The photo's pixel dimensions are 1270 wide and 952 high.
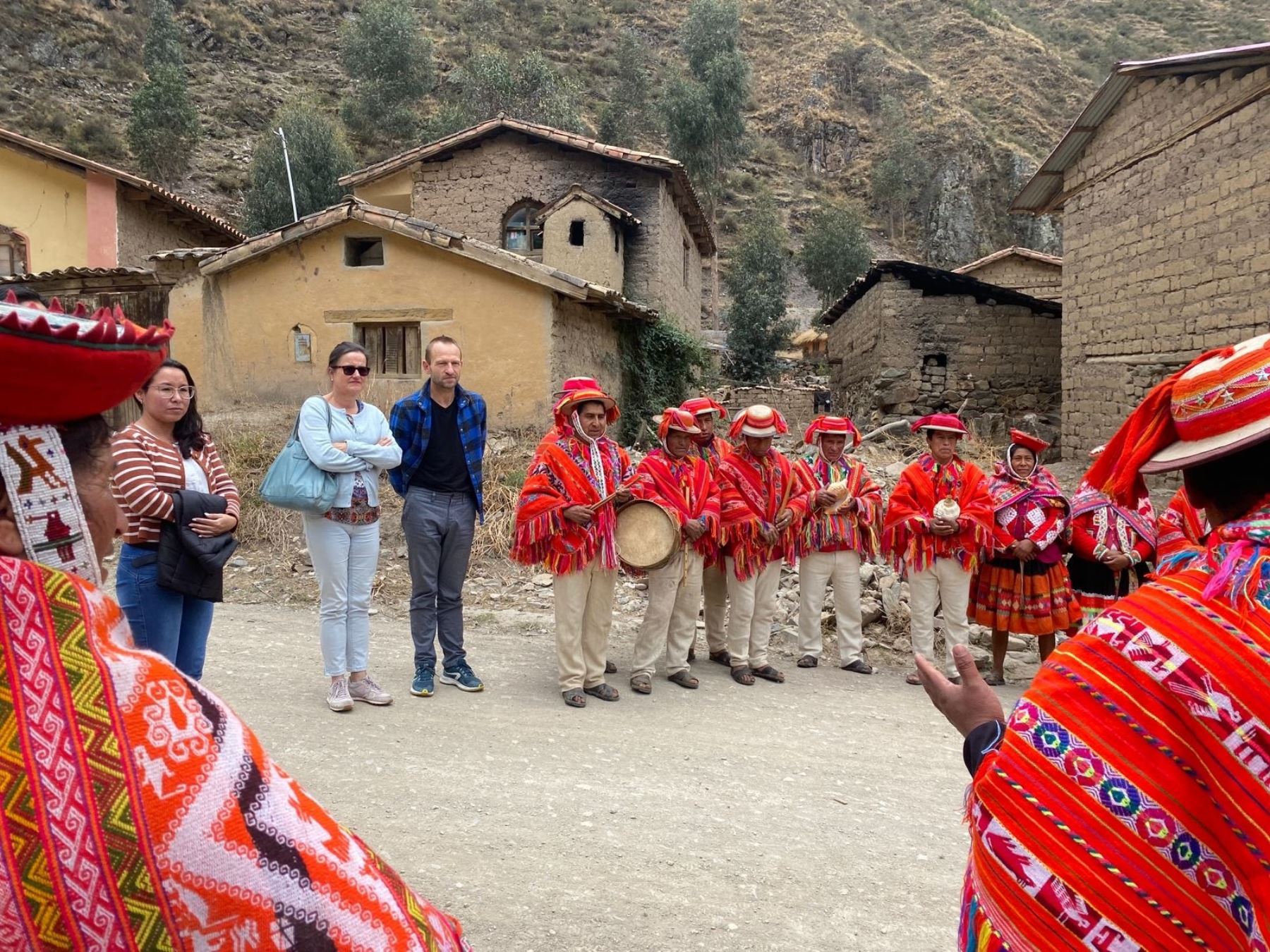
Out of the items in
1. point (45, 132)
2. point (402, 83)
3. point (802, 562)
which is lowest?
point (802, 562)

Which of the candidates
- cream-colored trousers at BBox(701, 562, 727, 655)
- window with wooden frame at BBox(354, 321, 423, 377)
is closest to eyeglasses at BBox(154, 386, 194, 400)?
cream-colored trousers at BBox(701, 562, 727, 655)

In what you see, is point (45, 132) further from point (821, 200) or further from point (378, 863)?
point (378, 863)

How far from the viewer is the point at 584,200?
18.0 meters

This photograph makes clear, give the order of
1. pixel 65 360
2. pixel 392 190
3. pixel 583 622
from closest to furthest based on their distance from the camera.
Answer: pixel 65 360, pixel 583 622, pixel 392 190

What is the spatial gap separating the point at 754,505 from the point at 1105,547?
246 centimetres

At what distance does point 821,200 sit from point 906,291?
102 feet

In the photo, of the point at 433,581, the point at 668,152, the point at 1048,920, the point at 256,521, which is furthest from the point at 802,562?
the point at 668,152

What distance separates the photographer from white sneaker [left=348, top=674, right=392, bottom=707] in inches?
207

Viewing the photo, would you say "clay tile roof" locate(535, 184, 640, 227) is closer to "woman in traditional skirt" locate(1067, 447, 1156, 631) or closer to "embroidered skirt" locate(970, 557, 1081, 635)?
"embroidered skirt" locate(970, 557, 1081, 635)

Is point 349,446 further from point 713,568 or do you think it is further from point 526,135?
point 526,135

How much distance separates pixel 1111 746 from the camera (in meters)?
1.38

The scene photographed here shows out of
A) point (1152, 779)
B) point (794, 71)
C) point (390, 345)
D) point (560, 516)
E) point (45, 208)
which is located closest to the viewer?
point (1152, 779)

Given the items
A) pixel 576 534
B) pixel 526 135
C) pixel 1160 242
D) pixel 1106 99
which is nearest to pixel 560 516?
pixel 576 534

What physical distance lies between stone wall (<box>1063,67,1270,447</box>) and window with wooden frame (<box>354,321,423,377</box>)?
32.3 feet
